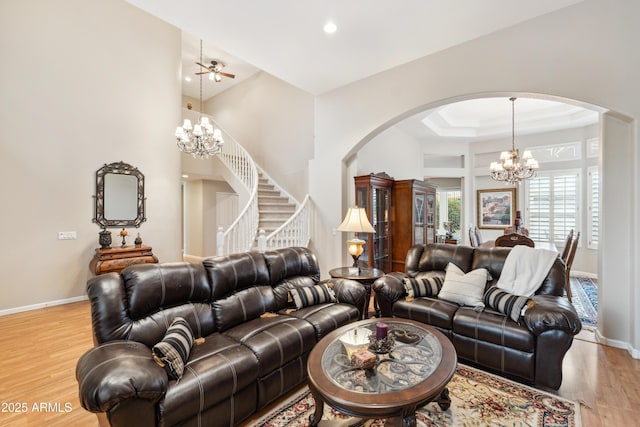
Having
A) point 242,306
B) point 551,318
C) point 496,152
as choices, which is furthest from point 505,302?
point 496,152

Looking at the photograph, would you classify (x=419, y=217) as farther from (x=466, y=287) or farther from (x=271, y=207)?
(x=271, y=207)

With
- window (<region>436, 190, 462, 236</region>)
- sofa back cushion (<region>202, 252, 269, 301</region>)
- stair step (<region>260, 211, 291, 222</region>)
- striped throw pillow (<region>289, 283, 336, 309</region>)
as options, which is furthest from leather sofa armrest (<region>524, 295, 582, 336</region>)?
window (<region>436, 190, 462, 236</region>)

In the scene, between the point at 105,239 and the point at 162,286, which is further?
the point at 105,239

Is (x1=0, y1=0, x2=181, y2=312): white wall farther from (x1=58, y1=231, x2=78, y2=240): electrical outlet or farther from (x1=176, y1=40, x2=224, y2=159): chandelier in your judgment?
(x1=176, y1=40, x2=224, y2=159): chandelier

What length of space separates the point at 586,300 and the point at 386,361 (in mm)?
4785

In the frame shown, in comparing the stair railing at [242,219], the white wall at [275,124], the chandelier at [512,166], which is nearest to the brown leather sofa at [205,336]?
the stair railing at [242,219]

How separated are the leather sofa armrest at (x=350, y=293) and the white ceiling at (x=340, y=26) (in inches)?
119

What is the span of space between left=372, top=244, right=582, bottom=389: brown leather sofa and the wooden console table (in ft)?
13.4

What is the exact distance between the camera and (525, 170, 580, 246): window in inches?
252

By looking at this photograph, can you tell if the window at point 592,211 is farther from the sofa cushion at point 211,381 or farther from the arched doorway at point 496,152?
the sofa cushion at point 211,381

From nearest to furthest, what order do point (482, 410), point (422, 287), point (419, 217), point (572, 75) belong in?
point (482, 410), point (572, 75), point (422, 287), point (419, 217)

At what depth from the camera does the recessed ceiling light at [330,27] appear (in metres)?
3.30

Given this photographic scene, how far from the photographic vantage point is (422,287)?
128 inches

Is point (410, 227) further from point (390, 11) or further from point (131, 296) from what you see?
point (131, 296)
